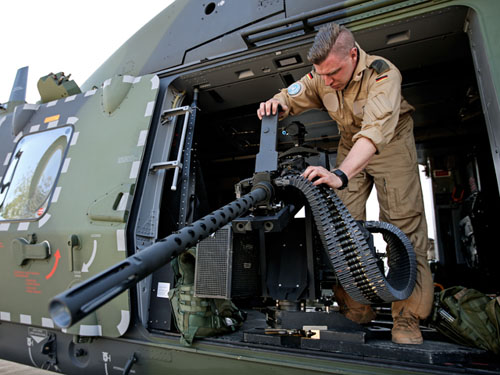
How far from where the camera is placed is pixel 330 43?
2.04m

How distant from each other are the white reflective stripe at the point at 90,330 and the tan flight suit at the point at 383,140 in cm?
190

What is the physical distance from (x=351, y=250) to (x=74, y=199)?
2076 millimetres

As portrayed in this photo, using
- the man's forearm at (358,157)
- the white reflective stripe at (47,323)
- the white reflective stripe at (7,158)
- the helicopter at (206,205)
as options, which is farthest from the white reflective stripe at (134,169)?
the white reflective stripe at (7,158)

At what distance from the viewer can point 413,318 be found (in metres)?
2.21

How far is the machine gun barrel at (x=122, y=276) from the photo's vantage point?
104 cm

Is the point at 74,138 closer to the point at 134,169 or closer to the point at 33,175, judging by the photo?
the point at 33,175

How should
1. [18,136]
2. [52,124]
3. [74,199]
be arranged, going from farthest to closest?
[18,136]
[52,124]
[74,199]

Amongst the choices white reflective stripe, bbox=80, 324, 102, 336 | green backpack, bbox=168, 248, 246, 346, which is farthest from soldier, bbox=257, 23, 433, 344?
white reflective stripe, bbox=80, 324, 102, 336

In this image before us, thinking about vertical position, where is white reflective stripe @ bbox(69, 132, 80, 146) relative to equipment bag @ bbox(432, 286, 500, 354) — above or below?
above

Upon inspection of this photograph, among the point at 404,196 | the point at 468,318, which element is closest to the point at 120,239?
the point at 404,196

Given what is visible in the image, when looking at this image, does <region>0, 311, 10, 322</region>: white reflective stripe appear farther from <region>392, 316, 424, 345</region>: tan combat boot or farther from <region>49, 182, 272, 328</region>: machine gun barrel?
<region>392, 316, 424, 345</region>: tan combat boot

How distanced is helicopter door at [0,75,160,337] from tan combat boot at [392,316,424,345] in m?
1.67

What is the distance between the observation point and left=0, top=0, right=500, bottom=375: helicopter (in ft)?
6.63

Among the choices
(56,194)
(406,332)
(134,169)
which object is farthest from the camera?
(56,194)
